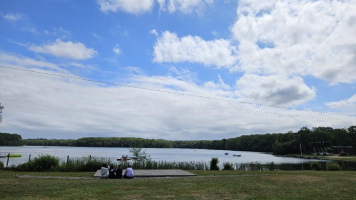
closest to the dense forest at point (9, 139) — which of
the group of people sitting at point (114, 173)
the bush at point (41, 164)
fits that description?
the bush at point (41, 164)

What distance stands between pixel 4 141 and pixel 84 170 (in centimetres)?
14377

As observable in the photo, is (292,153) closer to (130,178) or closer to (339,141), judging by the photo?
(339,141)

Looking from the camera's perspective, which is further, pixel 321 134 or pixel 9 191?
pixel 321 134

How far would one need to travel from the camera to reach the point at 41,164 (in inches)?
837

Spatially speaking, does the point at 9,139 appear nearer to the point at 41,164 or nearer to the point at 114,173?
the point at 41,164

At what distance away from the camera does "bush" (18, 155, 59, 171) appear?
21.1 meters

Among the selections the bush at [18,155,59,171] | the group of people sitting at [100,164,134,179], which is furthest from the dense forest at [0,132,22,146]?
the group of people sitting at [100,164,134,179]

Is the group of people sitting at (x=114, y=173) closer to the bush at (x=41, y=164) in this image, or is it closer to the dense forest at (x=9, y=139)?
the bush at (x=41, y=164)

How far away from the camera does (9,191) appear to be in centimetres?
1044

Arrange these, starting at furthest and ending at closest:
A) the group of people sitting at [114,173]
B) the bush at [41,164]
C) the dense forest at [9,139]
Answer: the dense forest at [9,139] < the bush at [41,164] < the group of people sitting at [114,173]

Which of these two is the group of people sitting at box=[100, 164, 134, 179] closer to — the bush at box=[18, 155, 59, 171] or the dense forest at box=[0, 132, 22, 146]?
the bush at box=[18, 155, 59, 171]

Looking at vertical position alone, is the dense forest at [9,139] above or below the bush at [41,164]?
above

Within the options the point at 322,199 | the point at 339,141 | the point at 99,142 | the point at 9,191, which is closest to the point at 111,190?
the point at 9,191

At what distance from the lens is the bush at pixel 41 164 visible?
21.1m
